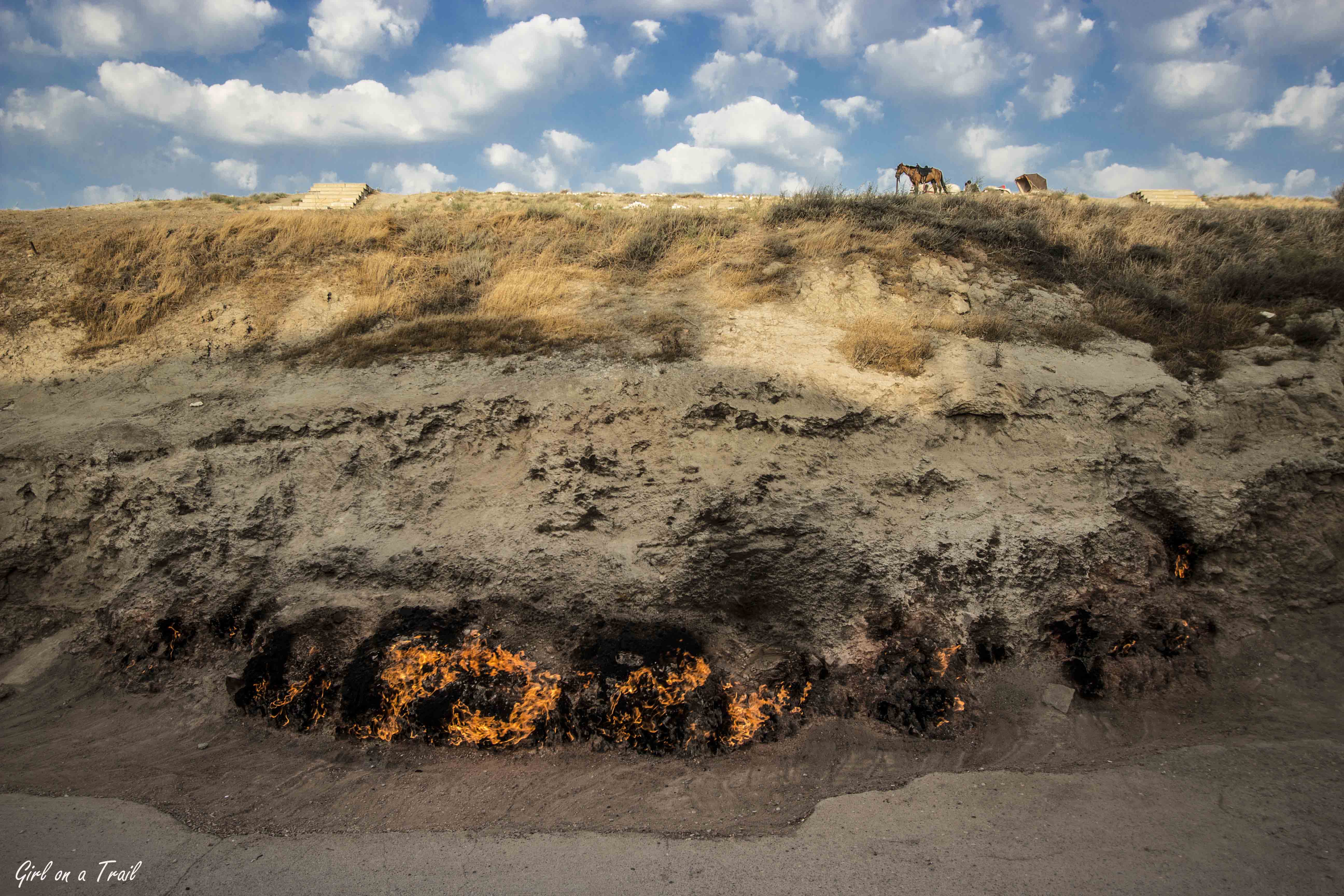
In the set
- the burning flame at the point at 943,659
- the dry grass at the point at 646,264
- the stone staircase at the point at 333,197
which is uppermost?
the stone staircase at the point at 333,197

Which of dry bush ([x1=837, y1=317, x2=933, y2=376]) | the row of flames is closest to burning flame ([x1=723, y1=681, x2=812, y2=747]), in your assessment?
the row of flames

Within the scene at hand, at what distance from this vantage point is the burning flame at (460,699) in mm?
5000

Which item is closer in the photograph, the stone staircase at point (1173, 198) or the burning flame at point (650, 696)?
the burning flame at point (650, 696)

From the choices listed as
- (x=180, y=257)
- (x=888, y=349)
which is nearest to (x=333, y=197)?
(x=180, y=257)

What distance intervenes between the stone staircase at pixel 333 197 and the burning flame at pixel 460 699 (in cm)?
1813

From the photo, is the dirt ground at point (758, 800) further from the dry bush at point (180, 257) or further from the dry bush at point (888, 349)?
the dry bush at point (180, 257)

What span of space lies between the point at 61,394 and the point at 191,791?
469 cm

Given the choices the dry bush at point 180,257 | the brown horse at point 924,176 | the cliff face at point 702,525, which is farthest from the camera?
the brown horse at point 924,176

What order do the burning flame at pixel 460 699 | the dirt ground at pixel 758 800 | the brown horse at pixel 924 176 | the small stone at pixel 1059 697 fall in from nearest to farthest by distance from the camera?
the dirt ground at pixel 758 800 < the burning flame at pixel 460 699 < the small stone at pixel 1059 697 < the brown horse at pixel 924 176

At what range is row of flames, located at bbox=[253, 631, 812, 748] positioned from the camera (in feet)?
16.4

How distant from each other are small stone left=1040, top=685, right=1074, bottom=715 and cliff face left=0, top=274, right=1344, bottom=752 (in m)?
0.16

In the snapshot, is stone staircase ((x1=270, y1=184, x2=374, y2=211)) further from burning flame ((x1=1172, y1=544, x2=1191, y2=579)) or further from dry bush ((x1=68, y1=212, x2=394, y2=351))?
burning flame ((x1=1172, y1=544, x2=1191, y2=579))

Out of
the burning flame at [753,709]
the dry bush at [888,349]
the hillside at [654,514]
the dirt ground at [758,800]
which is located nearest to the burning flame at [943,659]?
the hillside at [654,514]

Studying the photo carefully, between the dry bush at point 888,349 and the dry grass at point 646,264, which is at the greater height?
the dry grass at point 646,264
